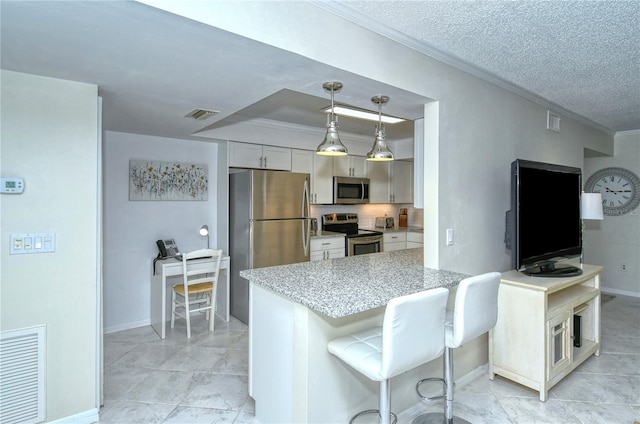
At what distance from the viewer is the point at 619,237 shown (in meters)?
5.44

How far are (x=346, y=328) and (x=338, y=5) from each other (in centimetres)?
176

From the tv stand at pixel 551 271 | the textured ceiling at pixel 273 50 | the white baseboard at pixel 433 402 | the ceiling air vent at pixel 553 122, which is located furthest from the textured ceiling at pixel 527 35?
the white baseboard at pixel 433 402

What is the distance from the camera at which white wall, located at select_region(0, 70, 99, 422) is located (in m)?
1.99

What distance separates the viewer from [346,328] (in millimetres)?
2029

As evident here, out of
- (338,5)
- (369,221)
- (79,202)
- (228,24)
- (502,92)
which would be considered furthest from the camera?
(369,221)

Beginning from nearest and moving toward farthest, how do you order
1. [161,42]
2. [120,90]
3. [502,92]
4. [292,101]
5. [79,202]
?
[161,42]
[79,202]
[120,90]
[502,92]
[292,101]

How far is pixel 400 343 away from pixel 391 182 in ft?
14.8

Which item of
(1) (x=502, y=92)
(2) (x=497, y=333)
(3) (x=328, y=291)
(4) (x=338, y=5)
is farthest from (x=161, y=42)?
(2) (x=497, y=333)

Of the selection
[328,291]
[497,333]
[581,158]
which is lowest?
[497,333]

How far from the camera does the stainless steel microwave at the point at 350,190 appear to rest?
511cm

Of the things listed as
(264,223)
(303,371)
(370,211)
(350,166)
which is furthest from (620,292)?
(303,371)

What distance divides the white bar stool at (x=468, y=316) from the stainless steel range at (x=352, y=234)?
9.30 feet

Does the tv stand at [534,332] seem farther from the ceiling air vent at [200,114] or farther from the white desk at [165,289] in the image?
the white desk at [165,289]

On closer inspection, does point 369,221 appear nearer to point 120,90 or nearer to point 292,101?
point 292,101
